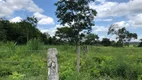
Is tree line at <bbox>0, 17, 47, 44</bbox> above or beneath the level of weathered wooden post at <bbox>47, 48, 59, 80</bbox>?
above

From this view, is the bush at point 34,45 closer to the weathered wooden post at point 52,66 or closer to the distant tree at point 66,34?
the weathered wooden post at point 52,66

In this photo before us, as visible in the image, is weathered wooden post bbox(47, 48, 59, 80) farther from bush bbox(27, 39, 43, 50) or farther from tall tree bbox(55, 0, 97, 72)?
tall tree bbox(55, 0, 97, 72)

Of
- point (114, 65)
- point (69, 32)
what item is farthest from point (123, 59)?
point (69, 32)

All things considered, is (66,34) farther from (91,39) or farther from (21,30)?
(21,30)

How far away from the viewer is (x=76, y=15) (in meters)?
43.4

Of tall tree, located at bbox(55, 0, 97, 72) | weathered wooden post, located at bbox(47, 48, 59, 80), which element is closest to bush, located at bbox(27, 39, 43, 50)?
weathered wooden post, located at bbox(47, 48, 59, 80)

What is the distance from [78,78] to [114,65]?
6.63 ft

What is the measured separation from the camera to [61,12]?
44.6m

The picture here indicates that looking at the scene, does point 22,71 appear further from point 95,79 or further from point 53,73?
point 53,73

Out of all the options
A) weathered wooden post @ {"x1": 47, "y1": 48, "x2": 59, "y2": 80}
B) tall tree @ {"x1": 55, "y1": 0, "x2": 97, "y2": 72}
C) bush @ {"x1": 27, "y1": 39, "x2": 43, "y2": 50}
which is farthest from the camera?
tall tree @ {"x1": 55, "y1": 0, "x2": 97, "y2": 72}

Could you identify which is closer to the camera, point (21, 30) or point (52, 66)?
point (52, 66)

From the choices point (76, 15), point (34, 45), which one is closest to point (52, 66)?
point (34, 45)

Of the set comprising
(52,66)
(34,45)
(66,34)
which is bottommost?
(52,66)

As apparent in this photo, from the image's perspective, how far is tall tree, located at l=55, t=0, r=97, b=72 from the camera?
142ft
